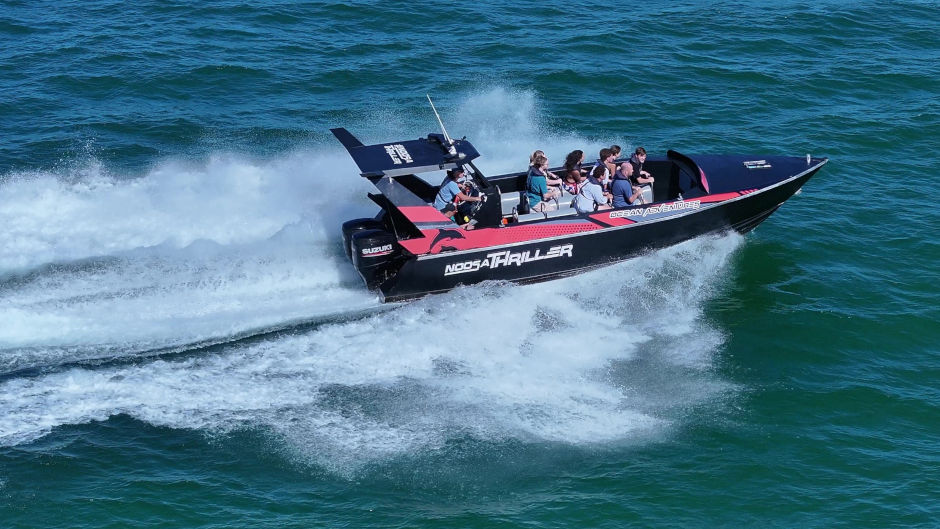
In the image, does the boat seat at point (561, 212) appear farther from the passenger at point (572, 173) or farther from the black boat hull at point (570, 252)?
the black boat hull at point (570, 252)

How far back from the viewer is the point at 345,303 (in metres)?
13.5

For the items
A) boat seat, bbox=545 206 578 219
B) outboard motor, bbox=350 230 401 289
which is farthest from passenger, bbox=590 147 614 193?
outboard motor, bbox=350 230 401 289

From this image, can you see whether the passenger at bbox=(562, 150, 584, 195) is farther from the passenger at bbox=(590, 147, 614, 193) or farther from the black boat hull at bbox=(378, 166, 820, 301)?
the black boat hull at bbox=(378, 166, 820, 301)

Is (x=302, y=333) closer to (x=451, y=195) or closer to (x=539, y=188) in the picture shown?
(x=451, y=195)

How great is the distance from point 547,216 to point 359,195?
3263mm

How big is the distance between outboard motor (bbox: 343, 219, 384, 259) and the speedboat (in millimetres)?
13

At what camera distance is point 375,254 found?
43.8 feet

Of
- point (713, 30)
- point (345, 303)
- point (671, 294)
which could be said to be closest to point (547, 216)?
point (671, 294)

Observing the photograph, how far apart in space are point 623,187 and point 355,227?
3.78 m

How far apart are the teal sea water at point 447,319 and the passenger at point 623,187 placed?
862 millimetres

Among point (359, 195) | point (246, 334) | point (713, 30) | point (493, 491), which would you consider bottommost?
point (493, 491)

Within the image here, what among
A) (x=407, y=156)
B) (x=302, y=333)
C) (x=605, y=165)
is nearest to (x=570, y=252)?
(x=605, y=165)

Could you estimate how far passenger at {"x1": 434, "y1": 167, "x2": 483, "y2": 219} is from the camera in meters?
13.7

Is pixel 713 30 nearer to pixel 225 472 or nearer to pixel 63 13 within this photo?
pixel 63 13
